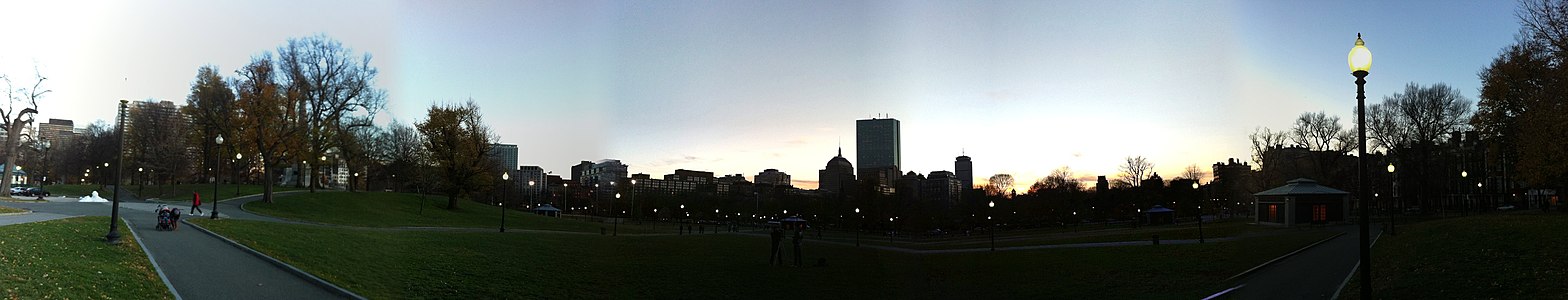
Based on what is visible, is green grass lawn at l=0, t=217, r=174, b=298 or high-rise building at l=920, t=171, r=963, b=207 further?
high-rise building at l=920, t=171, r=963, b=207

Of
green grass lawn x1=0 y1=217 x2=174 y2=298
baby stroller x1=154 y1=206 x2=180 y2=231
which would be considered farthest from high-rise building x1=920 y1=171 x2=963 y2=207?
green grass lawn x1=0 y1=217 x2=174 y2=298

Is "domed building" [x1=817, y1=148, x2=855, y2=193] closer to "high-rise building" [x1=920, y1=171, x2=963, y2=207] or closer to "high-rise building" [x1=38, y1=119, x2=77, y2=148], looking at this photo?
"high-rise building" [x1=920, y1=171, x2=963, y2=207]

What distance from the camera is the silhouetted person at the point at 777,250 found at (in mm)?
A: 19859

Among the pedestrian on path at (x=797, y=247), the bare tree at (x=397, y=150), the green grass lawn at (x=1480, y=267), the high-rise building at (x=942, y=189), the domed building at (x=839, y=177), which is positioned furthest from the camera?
the bare tree at (x=397, y=150)

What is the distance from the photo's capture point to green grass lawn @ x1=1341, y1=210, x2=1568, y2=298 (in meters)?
11.7

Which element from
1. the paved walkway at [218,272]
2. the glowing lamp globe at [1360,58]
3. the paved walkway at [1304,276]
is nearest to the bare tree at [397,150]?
the paved walkway at [218,272]

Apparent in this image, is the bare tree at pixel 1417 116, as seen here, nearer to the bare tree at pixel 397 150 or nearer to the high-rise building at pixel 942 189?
the high-rise building at pixel 942 189

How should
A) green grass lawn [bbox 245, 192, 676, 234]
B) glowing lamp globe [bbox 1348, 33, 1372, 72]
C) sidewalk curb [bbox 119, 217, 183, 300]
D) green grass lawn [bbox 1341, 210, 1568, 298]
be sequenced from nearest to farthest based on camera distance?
glowing lamp globe [bbox 1348, 33, 1372, 72]
sidewalk curb [bbox 119, 217, 183, 300]
green grass lawn [bbox 1341, 210, 1568, 298]
green grass lawn [bbox 245, 192, 676, 234]

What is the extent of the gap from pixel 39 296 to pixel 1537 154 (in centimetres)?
4222

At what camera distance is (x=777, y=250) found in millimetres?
20734

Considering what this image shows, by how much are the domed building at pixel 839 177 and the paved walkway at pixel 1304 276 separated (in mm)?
20823

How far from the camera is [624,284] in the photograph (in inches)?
640

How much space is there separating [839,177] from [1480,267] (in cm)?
3329

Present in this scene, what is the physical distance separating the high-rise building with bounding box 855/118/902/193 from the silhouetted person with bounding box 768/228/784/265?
15.8ft
